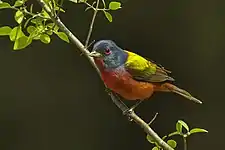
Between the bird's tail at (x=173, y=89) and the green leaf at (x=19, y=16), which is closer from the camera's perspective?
the green leaf at (x=19, y=16)

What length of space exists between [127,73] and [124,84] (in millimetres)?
62

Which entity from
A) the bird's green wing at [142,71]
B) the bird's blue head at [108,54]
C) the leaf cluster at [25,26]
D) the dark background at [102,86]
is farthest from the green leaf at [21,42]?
the dark background at [102,86]

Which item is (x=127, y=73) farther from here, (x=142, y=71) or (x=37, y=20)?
(x=37, y=20)

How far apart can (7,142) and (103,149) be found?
16.3 inches

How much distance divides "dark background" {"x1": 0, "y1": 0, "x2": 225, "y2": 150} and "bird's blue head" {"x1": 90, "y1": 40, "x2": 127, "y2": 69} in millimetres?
1044

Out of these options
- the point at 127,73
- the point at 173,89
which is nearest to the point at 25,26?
the point at 127,73

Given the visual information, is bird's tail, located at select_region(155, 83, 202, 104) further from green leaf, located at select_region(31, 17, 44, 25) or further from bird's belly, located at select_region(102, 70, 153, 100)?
green leaf, located at select_region(31, 17, 44, 25)

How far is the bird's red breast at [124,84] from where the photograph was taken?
1.14 m

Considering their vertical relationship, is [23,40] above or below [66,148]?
above

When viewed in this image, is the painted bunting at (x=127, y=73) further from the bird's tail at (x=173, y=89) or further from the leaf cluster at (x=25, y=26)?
the leaf cluster at (x=25, y=26)

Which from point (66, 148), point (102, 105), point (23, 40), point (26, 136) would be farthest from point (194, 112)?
point (23, 40)

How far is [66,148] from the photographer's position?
2486 millimetres

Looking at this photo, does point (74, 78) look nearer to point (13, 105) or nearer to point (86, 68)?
point (86, 68)

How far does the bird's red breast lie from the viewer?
114 centimetres
